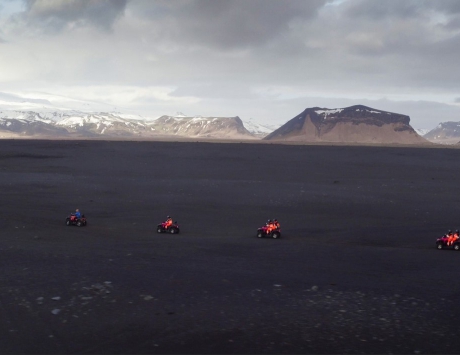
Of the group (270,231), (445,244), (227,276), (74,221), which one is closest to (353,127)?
(74,221)

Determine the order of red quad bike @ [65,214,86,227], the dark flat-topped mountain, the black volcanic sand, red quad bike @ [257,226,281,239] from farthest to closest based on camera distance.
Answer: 1. the dark flat-topped mountain
2. red quad bike @ [65,214,86,227]
3. red quad bike @ [257,226,281,239]
4. the black volcanic sand

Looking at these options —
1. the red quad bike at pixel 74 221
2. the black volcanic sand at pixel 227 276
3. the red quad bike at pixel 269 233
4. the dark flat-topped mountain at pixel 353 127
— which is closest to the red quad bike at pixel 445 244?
the black volcanic sand at pixel 227 276

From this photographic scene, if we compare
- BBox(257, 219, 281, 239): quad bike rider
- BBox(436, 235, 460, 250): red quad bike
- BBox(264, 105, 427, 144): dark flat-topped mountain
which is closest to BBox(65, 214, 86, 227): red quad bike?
BBox(257, 219, 281, 239): quad bike rider

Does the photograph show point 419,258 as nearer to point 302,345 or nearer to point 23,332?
point 302,345

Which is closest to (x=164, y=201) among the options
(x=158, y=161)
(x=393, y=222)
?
(x=393, y=222)

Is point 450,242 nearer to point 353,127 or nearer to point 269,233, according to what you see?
→ point 269,233

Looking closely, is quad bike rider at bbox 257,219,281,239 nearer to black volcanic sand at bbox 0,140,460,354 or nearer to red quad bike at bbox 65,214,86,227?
black volcanic sand at bbox 0,140,460,354
